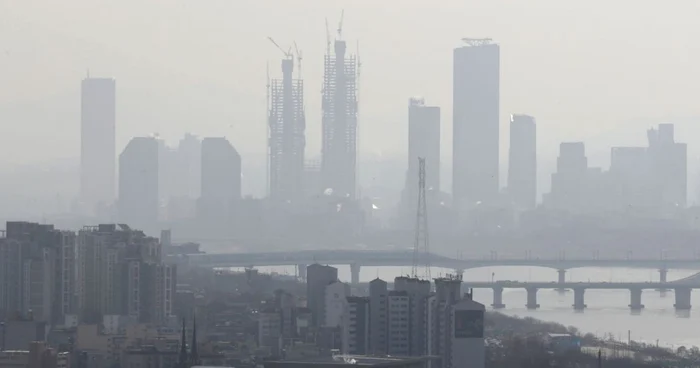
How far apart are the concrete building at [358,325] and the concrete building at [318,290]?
1.86 m

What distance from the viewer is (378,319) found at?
69.7 ft

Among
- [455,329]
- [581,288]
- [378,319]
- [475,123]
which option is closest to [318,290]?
[378,319]

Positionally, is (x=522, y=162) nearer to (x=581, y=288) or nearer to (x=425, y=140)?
(x=425, y=140)

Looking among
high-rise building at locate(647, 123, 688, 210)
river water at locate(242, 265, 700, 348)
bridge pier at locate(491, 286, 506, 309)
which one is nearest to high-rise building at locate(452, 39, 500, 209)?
high-rise building at locate(647, 123, 688, 210)

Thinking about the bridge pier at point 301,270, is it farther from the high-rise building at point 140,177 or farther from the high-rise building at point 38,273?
the high-rise building at point 38,273

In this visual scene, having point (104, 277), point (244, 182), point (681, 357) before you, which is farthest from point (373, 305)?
point (244, 182)

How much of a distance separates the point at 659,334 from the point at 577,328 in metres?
0.98

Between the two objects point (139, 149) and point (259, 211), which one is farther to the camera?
point (259, 211)

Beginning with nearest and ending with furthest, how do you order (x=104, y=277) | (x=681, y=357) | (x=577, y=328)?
(x=681, y=357)
(x=104, y=277)
(x=577, y=328)

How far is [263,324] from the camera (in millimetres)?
23688

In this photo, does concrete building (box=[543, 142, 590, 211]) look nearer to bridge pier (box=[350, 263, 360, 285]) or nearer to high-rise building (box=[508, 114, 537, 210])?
high-rise building (box=[508, 114, 537, 210])

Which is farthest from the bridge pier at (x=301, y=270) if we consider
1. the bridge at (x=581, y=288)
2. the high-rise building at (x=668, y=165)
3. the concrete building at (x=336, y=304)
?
the high-rise building at (x=668, y=165)

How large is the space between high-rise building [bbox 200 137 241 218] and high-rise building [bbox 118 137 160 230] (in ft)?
7.55

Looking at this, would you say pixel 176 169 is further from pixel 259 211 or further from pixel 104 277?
pixel 104 277
